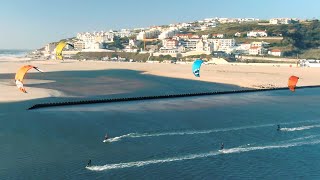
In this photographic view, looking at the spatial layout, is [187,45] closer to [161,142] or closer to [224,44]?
[224,44]

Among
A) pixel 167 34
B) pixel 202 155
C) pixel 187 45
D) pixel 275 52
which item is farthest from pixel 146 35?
pixel 202 155

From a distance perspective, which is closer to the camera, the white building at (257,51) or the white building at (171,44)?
the white building at (257,51)

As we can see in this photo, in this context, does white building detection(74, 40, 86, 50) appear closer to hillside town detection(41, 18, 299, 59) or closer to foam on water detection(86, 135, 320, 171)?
hillside town detection(41, 18, 299, 59)

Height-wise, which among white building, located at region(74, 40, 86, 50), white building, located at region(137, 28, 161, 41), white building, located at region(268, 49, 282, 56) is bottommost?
white building, located at region(268, 49, 282, 56)

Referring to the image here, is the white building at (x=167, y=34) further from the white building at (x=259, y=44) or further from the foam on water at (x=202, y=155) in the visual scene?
the foam on water at (x=202, y=155)

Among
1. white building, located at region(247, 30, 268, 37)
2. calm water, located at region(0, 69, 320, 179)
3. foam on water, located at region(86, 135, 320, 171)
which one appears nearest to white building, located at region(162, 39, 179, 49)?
white building, located at region(247, 30, 268, 37)

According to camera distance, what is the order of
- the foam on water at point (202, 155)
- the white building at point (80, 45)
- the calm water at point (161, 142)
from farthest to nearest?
the white building at point (80, 45)
the foam on water at point (202, 155)
the calm water at point (161, 142)

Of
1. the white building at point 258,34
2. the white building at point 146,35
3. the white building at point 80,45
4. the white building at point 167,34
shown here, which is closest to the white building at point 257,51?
the white building at point 258,34

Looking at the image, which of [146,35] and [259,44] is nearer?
[259,44]
